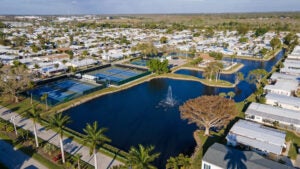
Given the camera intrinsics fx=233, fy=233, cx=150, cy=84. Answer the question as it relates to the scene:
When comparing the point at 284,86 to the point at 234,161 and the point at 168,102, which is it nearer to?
the point at 168,102

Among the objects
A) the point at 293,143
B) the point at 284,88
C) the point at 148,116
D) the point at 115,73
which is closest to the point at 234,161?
the point at 293,143

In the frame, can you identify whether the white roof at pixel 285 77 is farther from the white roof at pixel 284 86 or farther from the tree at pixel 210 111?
the tree at pixel 210 111

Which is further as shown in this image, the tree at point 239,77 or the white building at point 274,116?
the tree at point 239,77

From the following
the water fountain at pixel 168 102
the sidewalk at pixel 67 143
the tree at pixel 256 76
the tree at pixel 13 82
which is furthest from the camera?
the tree at pixel 256 76

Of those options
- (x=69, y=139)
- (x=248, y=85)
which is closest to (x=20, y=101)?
Answer: (x=69, y=139)

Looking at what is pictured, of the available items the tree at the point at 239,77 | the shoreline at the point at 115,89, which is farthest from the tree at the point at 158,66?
the tree at the point at 239,77

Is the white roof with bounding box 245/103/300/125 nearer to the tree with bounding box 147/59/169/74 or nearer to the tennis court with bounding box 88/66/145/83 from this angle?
the tree with bounding box 147/59/169/74
